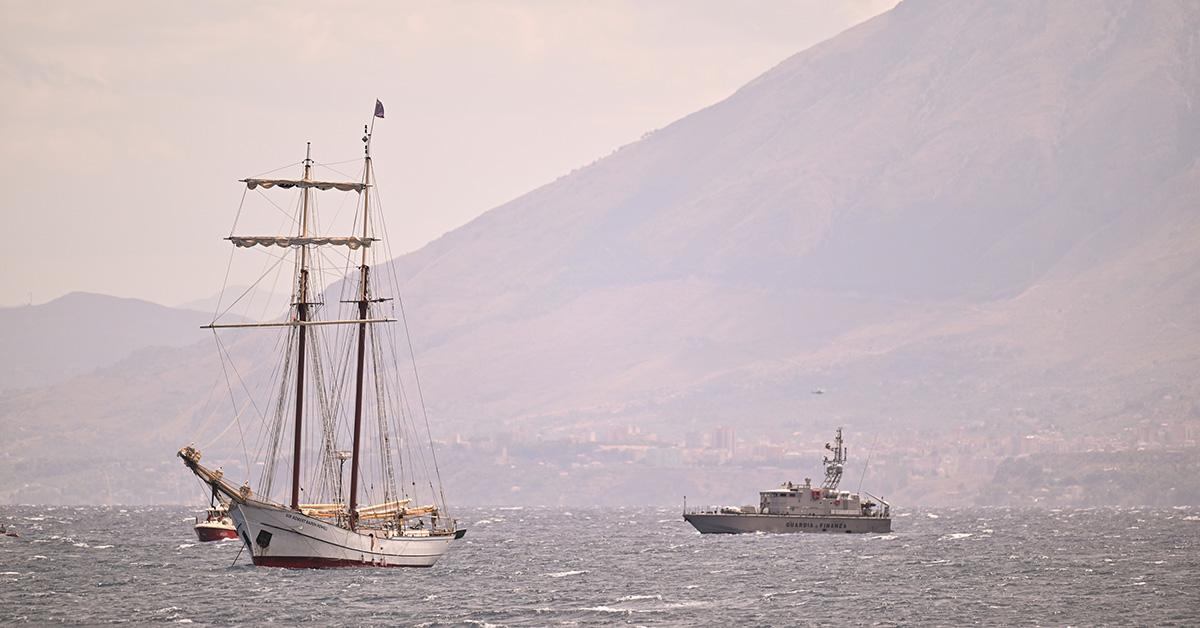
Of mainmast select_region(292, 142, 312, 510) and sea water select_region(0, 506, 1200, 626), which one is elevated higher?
mainmast select_region(292, 142, 312, 510)

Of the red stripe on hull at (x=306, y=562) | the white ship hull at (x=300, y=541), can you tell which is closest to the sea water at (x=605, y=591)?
the red stripe on hull at (x=306, y=562)

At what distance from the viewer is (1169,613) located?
130875 mm

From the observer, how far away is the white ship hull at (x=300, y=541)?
152125mm

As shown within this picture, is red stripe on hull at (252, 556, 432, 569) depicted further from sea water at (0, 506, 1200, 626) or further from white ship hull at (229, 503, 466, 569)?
sea water at (0, 506, 1200, 626)

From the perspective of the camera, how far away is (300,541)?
6004 inches

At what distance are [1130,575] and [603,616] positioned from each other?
57212 mm

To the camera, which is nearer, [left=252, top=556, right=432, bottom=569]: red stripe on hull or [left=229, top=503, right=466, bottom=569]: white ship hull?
[left=229, top=503, right=466, bottom=569]: white ship hull

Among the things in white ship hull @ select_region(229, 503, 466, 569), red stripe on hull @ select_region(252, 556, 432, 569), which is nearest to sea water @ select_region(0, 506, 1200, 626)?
red stripe on hull @ select_region(252, 556, 432, 569)

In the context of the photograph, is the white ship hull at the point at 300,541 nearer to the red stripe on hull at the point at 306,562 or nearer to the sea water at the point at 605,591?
the red stripe on hull at the point at 306,562

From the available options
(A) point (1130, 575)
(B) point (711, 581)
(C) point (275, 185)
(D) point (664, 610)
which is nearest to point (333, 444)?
(C) point (275, 185)

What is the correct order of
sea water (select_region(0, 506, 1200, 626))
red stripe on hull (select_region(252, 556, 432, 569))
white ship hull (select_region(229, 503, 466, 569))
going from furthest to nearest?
red stripe on hull (select_region(252, 556, 432, 569)) → white ship hull (select_region(229, 503, 466, 569)) → sea water (select_region(0, 506, 1200, 626))

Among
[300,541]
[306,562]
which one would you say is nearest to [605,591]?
[306,562]

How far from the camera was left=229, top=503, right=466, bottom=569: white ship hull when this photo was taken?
152125mm

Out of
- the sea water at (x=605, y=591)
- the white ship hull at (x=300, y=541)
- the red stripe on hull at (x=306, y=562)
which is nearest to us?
the sea water at (x=605, y=591)
